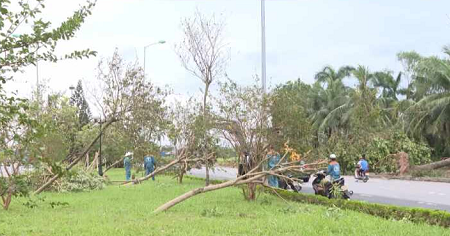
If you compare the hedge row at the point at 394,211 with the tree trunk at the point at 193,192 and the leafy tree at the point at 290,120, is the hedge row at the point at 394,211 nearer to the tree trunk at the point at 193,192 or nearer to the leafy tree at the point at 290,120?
the leafy tree at the point at 290,120

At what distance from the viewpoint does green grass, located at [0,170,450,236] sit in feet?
27.2

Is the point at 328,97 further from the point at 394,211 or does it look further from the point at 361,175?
the point at 394,211

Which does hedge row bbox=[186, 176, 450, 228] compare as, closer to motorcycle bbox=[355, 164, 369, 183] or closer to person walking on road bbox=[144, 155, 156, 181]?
person walking on road bbox=[144, 155, 156, 181]

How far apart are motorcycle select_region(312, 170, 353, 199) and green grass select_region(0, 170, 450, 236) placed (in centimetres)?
118

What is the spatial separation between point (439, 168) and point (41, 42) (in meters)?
28.9

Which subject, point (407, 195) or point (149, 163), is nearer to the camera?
point (407, 195)

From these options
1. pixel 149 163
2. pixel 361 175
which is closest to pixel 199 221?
pixel 149 163

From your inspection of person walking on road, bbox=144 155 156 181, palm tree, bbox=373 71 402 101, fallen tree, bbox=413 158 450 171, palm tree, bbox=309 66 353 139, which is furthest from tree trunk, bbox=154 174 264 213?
palm tree, bbox=373 71 402 101

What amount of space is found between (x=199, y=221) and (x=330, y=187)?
18.2ft

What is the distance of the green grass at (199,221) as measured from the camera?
8297 millimetres

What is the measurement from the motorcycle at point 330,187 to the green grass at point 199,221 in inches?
46.5

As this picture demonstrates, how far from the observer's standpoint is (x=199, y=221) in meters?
9.40

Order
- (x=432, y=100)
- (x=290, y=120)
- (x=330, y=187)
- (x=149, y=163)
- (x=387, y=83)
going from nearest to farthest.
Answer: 1. (x=290, y=120)
2. (x=330, y=187)
3. (x=149, y=163)
4. (x=432, y=100)
5. (x=387, y=83)

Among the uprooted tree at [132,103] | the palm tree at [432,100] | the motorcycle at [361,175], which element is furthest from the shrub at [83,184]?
the palm tree at [432,100]
